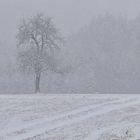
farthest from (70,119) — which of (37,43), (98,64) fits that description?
(98,64)

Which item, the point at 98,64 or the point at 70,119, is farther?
the point at 98,64

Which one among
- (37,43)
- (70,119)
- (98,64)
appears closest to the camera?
(70,119)

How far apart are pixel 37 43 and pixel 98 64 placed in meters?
72.4

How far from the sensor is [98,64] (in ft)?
416

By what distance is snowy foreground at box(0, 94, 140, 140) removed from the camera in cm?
2214

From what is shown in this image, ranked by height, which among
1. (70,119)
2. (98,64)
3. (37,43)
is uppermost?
(98,64)

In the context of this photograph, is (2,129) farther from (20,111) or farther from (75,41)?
(75,41)

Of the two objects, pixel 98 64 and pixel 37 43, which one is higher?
pixel 98 64

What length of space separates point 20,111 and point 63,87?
84328mm

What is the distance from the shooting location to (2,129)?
25.7 meters

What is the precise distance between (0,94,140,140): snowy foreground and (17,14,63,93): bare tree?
15.4 meters

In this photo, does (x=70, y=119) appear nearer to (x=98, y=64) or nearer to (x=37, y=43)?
(x=37, y=43)

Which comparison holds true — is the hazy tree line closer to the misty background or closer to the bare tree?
the misty background

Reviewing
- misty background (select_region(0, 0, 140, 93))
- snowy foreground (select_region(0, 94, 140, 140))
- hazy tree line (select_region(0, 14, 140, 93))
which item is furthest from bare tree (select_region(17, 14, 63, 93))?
misty background (select_region(0, 0, 140, 93))
